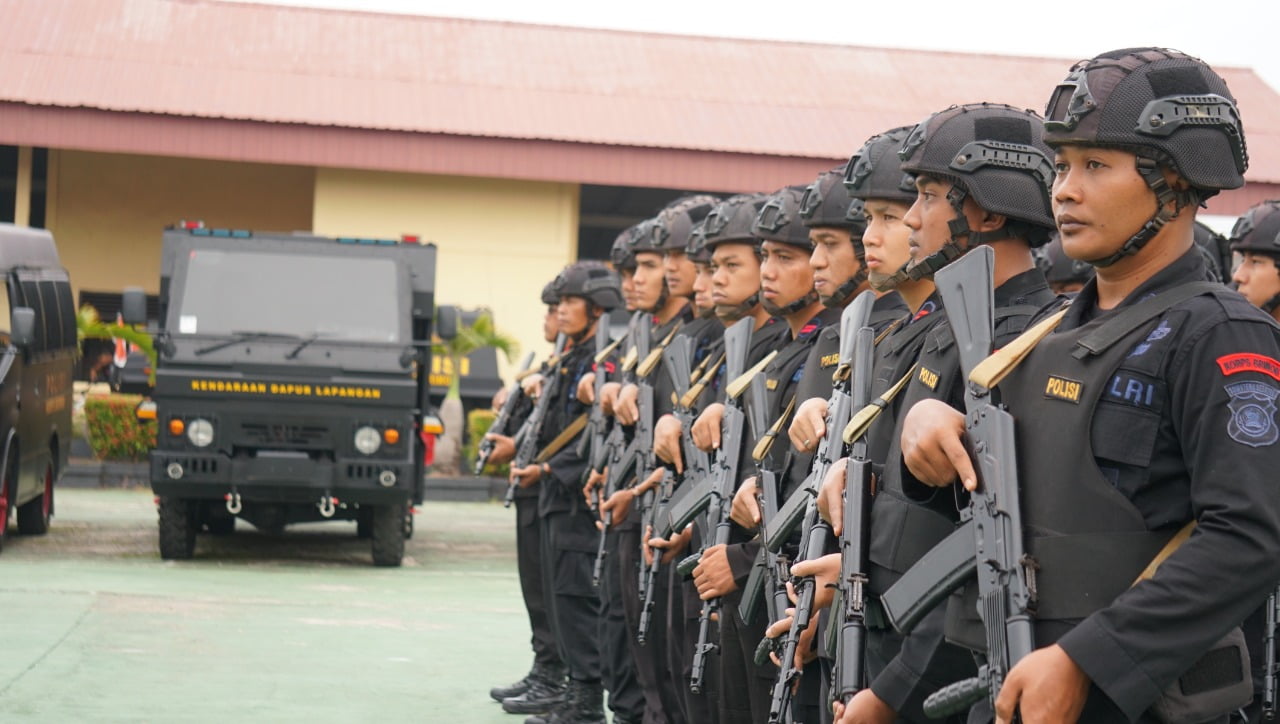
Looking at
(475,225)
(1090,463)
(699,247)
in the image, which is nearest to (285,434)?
(699,247)

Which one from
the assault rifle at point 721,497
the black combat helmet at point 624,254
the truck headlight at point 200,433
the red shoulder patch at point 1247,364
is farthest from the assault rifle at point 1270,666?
the truck headlight at point 200,433

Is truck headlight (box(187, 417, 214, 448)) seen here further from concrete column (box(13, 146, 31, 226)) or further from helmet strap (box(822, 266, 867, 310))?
concrete column (box(13, 146, 31, 226))

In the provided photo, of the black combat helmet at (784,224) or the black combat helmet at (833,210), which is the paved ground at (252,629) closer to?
the black combat helmet at (784,224)

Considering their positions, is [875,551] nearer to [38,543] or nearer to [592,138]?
[38,543]

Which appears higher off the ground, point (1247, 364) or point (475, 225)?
point (475, 225)

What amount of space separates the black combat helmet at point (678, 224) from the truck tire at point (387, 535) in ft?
20.2

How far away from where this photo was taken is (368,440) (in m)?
12.7

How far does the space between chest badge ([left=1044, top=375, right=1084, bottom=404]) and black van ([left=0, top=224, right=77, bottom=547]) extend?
1052 cm

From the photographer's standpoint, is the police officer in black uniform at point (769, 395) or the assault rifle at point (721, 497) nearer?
the police officer in black uniform at point (769, 395)

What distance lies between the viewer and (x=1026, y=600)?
2.83 m

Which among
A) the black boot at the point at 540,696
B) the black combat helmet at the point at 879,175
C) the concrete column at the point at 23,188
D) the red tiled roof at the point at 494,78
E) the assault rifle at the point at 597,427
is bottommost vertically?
the black boot at the point at 540,696

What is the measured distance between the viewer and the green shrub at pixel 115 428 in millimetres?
18938

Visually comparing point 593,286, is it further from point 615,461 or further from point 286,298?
point 286,298

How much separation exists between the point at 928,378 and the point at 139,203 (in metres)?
23.0
